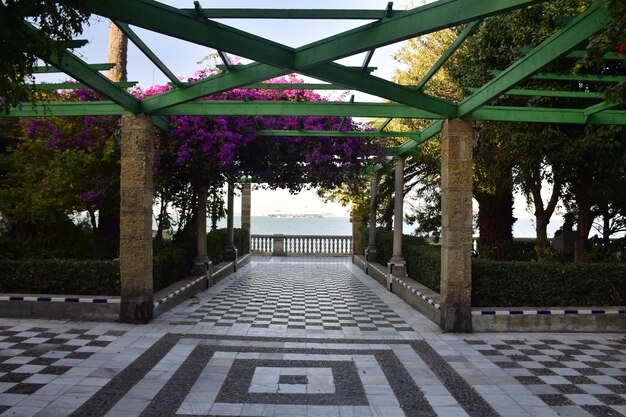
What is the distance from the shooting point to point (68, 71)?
5844 millimetres

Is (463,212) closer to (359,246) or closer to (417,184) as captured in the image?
(417,184)

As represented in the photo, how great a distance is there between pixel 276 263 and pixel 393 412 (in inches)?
594

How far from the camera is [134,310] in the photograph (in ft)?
26.4

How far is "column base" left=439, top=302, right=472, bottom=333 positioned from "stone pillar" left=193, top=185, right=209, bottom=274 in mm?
6759

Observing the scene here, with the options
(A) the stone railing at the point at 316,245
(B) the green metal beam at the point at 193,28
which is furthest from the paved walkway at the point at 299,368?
(A) the stone railing at the point at 316,245

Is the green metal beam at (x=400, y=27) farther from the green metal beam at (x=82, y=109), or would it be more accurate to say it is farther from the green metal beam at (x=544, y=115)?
the green metal beam at (x=82, y=109)

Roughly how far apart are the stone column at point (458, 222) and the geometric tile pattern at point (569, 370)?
78cm

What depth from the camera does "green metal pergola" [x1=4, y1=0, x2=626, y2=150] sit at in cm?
455

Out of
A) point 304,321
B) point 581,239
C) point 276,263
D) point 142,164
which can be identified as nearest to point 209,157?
point 142,164

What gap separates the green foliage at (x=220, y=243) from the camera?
15.1m

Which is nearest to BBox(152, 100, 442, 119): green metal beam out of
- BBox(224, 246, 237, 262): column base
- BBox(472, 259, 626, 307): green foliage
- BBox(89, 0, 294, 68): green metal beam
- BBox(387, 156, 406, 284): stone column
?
BBox(89, 0, 294, 68): green metal beam

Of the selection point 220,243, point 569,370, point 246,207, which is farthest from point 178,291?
point 246,207

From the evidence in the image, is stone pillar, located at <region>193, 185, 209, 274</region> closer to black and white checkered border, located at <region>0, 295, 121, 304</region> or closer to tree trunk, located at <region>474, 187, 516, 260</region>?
black and white checkered border, located at <region>0, 295, 121, 304</region>

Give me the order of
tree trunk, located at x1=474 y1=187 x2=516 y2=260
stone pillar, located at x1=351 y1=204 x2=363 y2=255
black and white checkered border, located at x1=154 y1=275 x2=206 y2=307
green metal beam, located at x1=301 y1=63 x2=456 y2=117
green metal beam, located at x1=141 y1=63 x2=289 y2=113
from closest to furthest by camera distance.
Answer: green metal beam, located at x1=301 y1=63 x2=456 y2=117 < green metal beam, located at x1=141 y1=63 x2=289 y2=113 < black and white checkered border, located at x1=154 y1=275 x2=206 y2=307 < tree trunk, located at x1=474 y1=187 x2=516 y2=260 < stone pillar, located at x1=351 y1=204 x2=363 y2=255
